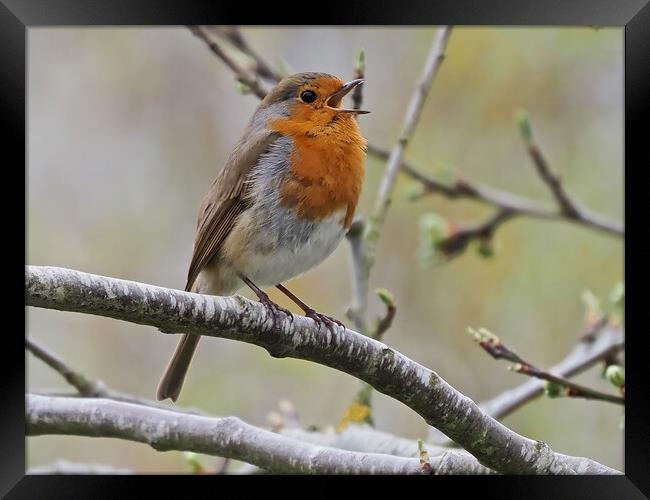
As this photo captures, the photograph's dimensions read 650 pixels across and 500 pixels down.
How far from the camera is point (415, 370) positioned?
93.6 inches

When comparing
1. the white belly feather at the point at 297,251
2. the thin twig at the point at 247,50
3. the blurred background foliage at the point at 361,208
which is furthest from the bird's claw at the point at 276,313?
the blurred background foliage at the point at 361,208

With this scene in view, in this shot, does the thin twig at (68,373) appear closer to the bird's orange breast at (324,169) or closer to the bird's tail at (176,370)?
the bird's tail at (176,370)

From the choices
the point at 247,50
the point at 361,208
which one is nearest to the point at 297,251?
the point at 247,50

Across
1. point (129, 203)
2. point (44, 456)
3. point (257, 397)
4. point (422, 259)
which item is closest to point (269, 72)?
point (422, 259)

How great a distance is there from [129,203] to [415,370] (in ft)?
7.11

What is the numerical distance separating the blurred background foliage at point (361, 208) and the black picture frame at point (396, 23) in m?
1.01

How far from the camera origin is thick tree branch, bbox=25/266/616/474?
2096mm

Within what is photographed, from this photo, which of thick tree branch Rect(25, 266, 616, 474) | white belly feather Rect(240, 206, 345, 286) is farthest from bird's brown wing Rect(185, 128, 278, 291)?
thick tree branch Rect(25, 266, 616, 474)

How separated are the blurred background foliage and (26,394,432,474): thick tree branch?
46.4 inches

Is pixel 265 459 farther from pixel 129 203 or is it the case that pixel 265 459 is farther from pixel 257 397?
pixel 129 203

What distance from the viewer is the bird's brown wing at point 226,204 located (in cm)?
278

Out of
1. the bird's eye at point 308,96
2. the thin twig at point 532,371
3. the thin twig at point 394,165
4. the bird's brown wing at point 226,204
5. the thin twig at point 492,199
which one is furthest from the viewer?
the thin twig at point 492,199

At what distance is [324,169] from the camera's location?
2697 mm

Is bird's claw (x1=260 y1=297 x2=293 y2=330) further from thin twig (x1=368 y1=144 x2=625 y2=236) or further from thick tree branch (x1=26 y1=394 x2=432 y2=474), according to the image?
thin twig (x1=368 y1=144 x2=625 y2=236)
